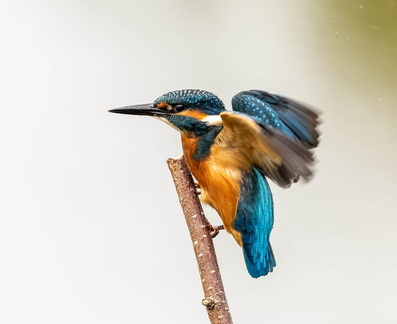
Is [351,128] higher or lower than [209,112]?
higher

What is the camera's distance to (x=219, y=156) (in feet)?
7.08

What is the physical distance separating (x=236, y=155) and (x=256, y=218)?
0.19m

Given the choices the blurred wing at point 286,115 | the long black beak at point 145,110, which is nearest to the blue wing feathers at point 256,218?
the blurred wing at point 286,115

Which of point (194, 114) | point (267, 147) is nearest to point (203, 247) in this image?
point (267, 147)

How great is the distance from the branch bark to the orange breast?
0.14 metres

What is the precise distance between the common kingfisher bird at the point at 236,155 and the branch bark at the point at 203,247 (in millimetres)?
150

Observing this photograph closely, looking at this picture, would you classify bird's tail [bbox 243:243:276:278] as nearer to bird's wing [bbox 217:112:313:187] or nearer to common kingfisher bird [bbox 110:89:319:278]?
common kingfisher bird [bbox 110:89:319:278]

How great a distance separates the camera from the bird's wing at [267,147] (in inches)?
75.1

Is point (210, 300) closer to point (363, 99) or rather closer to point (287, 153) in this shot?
point (287, 153)

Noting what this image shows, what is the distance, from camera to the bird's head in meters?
2.13

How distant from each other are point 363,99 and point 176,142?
3.32 ft

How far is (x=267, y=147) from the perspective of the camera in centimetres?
197

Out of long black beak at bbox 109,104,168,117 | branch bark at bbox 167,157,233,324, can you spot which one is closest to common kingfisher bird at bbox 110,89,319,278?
long black beak at bbox 109,104,168,117

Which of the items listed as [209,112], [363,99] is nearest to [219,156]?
[209,112]
